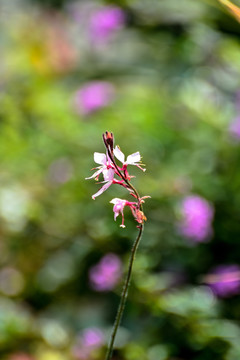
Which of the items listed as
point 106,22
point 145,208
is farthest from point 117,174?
point 106,22

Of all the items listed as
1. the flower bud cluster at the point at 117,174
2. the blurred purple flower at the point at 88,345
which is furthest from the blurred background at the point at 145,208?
the flower bud cluster at the point at 117,174

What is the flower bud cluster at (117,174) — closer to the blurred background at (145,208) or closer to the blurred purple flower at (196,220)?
the blurred background at (145,208)

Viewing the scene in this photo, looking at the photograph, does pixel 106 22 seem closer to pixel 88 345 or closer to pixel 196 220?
pixel 196 220

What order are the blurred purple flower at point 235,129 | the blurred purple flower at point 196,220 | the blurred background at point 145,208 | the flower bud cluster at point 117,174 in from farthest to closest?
the blurred purple flower at point 235,129
the blurred purple flower at point 196,220
the blurred background at point 145,208
the flower bud cluster at point 117,174

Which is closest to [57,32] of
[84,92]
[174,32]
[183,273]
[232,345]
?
[84,92]

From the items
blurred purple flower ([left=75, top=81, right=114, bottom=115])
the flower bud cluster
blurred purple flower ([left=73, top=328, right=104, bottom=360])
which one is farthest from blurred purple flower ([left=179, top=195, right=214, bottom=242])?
blurred purple flower ([left=75, top=81, right=114, bottom=115])

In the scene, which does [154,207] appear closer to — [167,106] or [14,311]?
[14,311]
